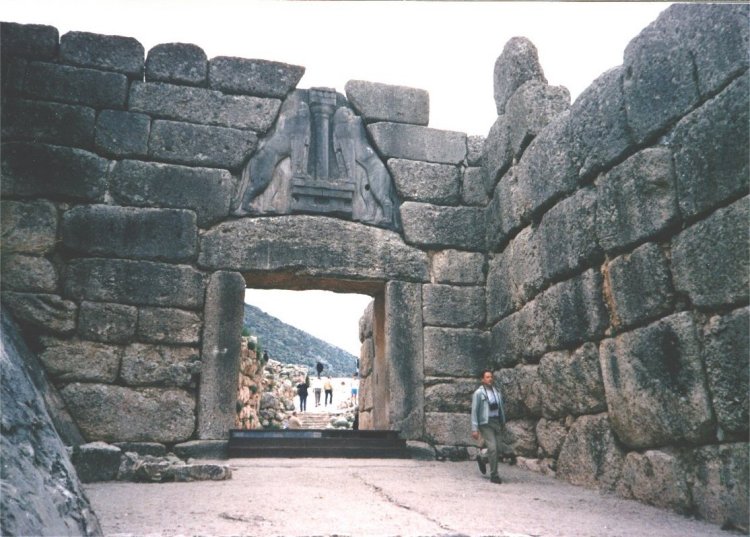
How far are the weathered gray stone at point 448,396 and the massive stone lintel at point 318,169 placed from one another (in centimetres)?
178

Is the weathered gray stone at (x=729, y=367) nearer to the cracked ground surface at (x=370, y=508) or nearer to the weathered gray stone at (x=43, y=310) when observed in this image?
the cracked ground surface at (x=370, y=508)

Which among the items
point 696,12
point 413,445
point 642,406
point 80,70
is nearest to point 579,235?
point 642,406

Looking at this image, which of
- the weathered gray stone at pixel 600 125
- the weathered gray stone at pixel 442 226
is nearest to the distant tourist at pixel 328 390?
the weathered gray stone at pixel 442 226

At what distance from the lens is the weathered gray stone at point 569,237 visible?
451cm

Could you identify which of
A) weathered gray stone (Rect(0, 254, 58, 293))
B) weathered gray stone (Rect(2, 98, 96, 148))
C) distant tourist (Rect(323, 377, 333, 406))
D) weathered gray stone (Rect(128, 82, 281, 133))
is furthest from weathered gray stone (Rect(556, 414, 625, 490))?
distant tourist (Rect(323, 377, 333, 406))

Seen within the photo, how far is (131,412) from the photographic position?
548 centimetres

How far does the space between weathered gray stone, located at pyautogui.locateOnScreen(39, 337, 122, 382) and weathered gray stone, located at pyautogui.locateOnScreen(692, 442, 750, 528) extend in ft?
15.5

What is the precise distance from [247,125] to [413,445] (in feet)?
12.3

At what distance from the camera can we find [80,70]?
6.11m

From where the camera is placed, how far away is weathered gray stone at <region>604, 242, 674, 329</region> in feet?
12.1

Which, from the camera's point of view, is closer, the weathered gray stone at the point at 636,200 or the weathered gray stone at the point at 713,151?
the weathered gray stone at the point at 713,151

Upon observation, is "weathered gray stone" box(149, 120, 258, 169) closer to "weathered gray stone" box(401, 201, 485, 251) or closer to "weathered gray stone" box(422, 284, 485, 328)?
"weathered gray stone" box(401, 201, 485, 251)

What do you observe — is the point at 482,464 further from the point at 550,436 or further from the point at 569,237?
the point at 569,237

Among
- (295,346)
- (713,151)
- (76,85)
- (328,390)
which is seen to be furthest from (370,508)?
(295,346)
